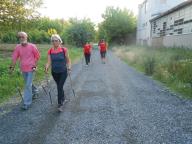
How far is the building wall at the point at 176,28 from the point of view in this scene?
2544 centimetres

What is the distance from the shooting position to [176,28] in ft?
96.9

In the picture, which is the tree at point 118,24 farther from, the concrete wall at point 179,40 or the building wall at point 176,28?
the concrete wall at point 179,40

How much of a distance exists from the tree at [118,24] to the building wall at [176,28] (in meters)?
27.8

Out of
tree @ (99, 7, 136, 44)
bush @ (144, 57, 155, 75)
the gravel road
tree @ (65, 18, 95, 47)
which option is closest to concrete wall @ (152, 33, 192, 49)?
bush @ (144, 57, 155, 75)

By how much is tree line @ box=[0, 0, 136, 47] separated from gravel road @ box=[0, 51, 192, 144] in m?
29.1

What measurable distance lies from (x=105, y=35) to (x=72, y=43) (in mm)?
11660

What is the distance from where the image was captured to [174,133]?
6172 mm

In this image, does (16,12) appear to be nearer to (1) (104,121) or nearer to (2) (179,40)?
(2) (179,40)

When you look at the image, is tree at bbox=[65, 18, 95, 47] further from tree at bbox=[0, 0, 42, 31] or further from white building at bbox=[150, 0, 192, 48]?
white building at bbox=[150, 0, 192, 48]

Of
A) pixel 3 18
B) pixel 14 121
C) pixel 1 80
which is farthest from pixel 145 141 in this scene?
pixel 3 18


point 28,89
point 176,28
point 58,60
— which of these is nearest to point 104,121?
point 58,60

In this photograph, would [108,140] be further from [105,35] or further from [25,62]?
[105,35]

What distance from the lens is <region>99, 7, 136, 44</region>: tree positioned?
6706 centimetres

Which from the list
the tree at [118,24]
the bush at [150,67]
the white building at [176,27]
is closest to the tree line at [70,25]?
the tree at [118,24]
